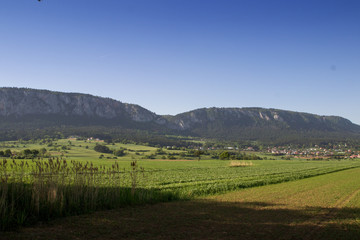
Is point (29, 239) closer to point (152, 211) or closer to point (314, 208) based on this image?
point (152, 211)

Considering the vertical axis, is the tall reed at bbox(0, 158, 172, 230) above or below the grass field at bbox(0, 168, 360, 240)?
above

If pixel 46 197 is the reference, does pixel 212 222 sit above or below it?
below

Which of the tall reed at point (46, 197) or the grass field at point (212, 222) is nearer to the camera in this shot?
the grass field at point (212, 222)

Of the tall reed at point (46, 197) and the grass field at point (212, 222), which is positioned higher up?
the tall reed at point (46, 197)

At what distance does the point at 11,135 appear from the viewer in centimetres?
13150

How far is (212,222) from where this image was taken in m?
12.1

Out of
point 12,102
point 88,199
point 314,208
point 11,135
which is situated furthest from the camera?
point 12,102

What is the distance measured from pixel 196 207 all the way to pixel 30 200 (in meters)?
8.38

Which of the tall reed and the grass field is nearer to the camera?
the grass field

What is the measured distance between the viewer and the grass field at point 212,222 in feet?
32.8

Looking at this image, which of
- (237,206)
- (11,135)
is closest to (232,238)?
(237,206)

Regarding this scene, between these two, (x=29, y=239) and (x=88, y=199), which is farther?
(x=88, y=199)

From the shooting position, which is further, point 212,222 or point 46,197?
point 46,197

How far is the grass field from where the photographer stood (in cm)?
1001
